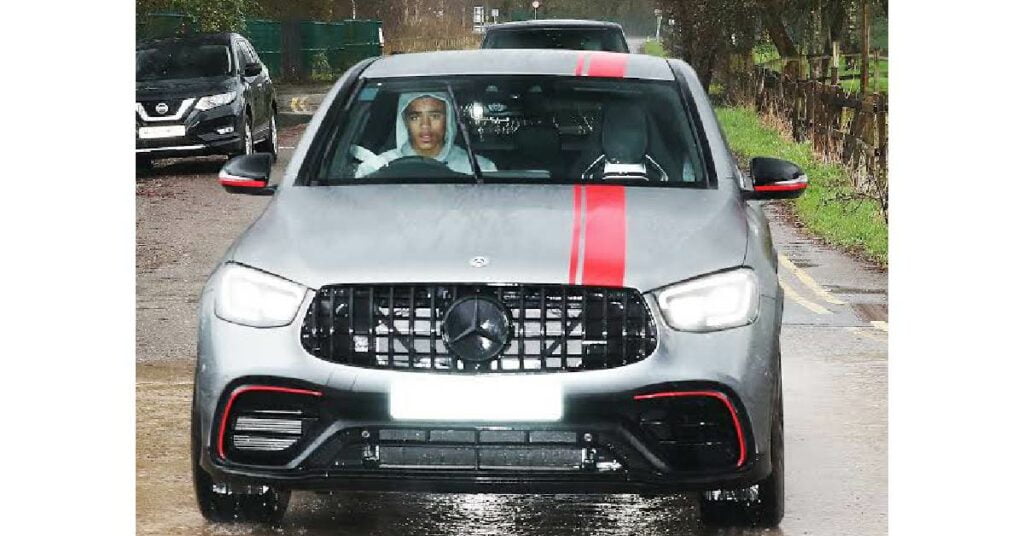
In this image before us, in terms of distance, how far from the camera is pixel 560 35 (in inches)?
923

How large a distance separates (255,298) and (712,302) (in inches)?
49.7

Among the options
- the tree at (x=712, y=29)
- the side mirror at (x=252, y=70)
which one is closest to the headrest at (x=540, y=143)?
the side mirror at (x=252, y=70)

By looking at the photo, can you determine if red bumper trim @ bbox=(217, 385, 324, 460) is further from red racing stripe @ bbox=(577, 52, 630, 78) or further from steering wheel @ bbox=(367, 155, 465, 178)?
red racing stripe @ bbox=(577, 52, 630, 78)

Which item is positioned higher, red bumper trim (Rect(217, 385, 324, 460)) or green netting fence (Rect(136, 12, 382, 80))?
red bumper trim (Rect(217, 385, 324, 460))

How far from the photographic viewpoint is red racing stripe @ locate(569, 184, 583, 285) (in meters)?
6.03

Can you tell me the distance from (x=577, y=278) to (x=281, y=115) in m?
30.9

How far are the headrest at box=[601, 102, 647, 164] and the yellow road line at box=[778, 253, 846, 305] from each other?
18.9 feet

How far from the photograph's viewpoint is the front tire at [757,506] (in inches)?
254

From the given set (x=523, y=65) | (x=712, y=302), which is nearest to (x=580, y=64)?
(x=523, y=65)

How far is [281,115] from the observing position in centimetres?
3656

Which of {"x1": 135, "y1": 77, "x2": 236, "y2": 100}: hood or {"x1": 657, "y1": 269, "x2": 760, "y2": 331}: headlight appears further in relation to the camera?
{"x1": 135, "y1": 77, "x2": 236, "y2": 100}: hood

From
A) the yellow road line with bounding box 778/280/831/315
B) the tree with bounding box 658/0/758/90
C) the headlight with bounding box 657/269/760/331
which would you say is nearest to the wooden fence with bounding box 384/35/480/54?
the tree with bounding box 658/0/758/90

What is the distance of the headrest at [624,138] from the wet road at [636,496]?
1.13 metres

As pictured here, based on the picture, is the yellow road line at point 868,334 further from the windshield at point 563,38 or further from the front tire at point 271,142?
the front tire at point 271,142
